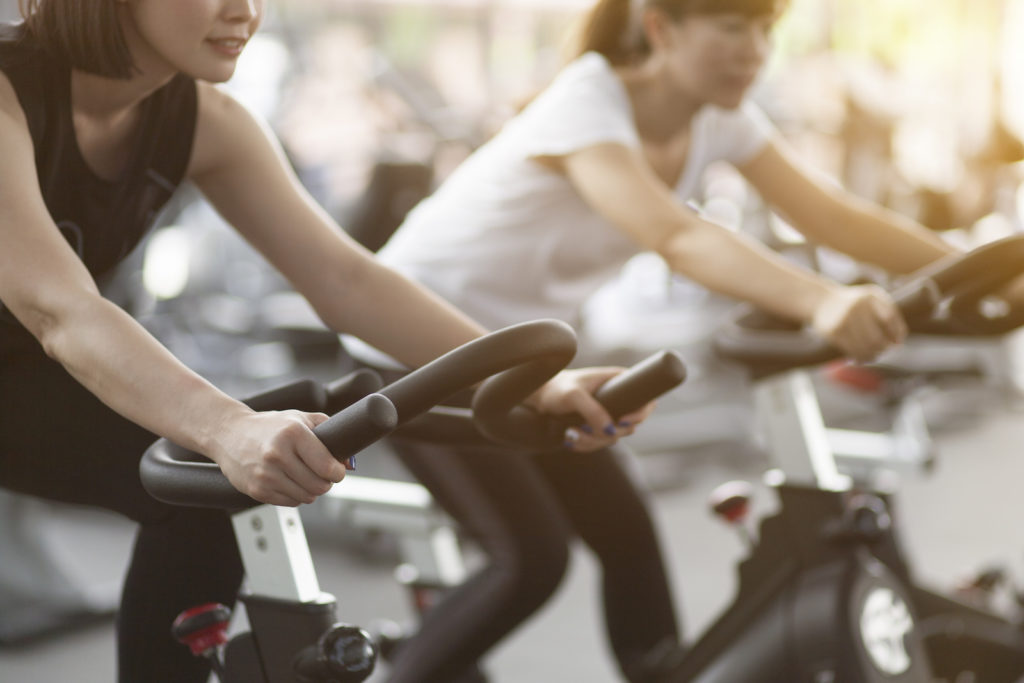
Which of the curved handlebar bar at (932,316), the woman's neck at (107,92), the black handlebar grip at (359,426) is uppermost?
→ the woman's neck at (107,92)

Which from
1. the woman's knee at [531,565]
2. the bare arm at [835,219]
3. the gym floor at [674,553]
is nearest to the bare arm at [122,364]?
the woman's knee at [531,565]

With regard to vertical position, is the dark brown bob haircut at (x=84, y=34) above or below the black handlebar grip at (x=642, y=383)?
above

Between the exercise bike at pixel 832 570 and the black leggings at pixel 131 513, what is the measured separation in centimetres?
82

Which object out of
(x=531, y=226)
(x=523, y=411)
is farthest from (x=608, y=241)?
(x=523, y=411)

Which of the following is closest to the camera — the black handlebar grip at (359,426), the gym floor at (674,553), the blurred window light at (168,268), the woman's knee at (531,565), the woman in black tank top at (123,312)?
the black handlebar grip at (359,426)

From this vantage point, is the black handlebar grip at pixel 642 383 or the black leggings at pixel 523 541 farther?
the black leggings at pixel 523 541

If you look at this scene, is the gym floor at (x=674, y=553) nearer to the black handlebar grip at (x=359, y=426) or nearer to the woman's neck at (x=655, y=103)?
the woman's neck at (x=655, y=103)

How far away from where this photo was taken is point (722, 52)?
60.9 inches

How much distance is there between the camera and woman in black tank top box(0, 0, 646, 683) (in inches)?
34.3

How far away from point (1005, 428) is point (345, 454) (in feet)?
14.7

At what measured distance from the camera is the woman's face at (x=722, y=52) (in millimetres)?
1537

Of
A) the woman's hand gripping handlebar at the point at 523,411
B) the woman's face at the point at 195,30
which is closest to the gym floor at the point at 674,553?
the woman's hand gripping handlebar at the point at 523,411

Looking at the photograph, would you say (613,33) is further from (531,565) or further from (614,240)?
(531,565)

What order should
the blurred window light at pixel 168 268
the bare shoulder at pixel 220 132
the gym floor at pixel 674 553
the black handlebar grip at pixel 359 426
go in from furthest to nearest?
1. the blurred window light at pixel 168 268
2. the gym floor at pixel 674 553
3. the bare shoulder at pixel 220 132
4. the black handlebar grip at pixel 359 426
